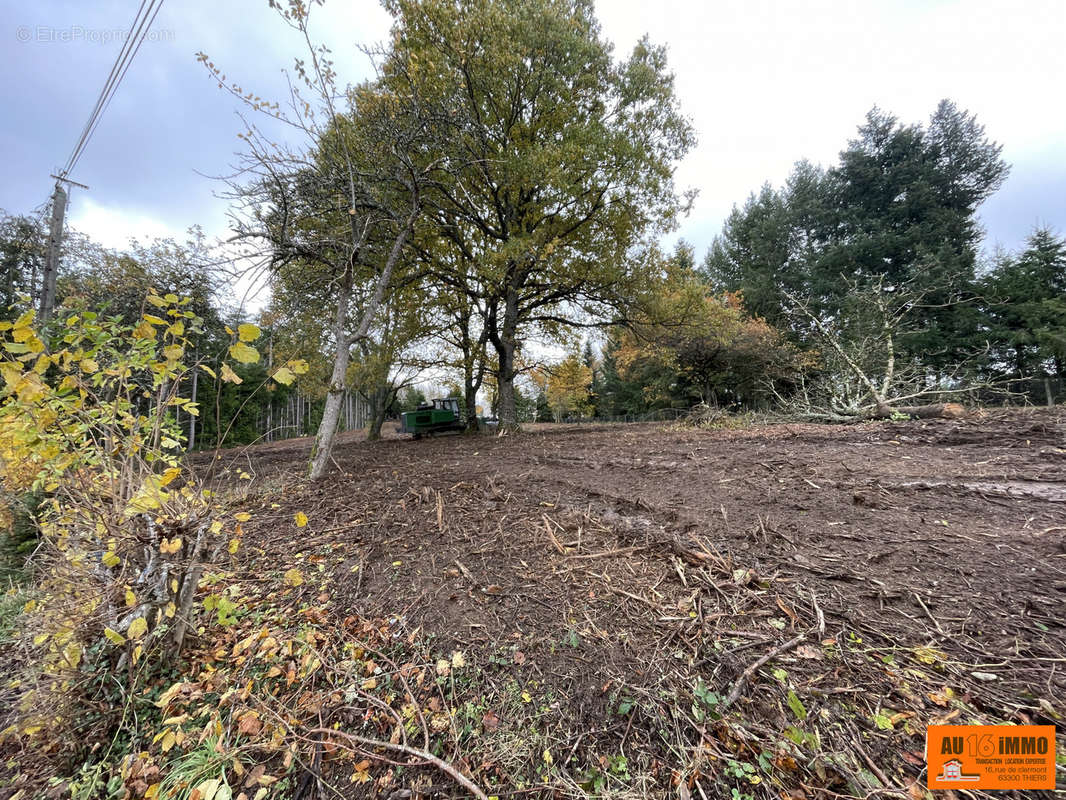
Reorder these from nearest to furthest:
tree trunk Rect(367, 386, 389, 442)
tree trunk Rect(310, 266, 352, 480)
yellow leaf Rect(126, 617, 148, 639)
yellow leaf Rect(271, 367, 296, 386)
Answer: yellow leaf Rect(126, 617, 148, 639), yellow leaf Rect(271, 367, 296, 386), tree trunk Rect(310, 266, 352, 480), tree trunk Rect(367, 386, 389, 442)

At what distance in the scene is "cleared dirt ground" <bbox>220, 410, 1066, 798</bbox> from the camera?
1.17 metres

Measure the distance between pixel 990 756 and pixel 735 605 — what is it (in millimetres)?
758

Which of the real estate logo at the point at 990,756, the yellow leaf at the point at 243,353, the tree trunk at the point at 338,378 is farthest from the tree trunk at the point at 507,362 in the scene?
the real estate logo at the point at 990,756

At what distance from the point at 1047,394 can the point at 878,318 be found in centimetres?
967

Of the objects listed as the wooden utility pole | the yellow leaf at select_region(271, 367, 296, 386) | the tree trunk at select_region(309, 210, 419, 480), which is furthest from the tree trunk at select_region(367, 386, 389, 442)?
the yellow leaf at select_region(271, 367, 296, 386)

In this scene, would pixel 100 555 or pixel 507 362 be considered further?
pixel 507 362

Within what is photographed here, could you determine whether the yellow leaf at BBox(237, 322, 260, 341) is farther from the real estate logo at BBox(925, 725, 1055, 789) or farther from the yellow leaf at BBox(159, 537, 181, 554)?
the real estate logo at BBox(925, 725, 1055, 789)

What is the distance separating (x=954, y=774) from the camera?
107 cm

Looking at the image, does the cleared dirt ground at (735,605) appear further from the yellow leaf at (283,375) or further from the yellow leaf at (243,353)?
the yellow leaf at (243,353)

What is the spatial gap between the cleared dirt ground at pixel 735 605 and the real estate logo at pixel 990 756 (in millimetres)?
34

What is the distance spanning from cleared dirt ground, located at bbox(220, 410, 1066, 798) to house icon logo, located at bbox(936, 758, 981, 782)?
0.06 metres

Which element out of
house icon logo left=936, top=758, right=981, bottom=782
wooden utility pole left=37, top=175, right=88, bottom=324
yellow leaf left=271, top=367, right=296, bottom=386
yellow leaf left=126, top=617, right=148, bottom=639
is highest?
wooden utility pole left=37, top=175, right=88, bottom=324

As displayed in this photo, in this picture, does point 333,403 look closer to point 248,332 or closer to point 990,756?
point 248,332

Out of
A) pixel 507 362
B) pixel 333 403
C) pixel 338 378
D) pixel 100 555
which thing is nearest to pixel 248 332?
pixel 100 555
